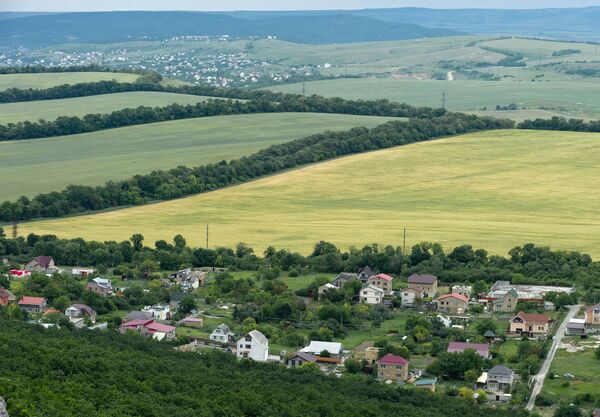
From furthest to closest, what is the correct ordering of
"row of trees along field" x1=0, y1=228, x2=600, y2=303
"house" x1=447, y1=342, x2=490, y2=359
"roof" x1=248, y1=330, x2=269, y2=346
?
"row of trees along field" x1=0, y1=228, x2=600, y2=303 < "roof" x1=248, y1=330, x2=269, y2=346 < "house" x1=447, y1=342, x2=490, y2=359

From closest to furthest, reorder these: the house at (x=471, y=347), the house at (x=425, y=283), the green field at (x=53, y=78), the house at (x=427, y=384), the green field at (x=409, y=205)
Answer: the house at (x=427, y=384) < the house at (x=471, y=347) < the house at (x=425, y=283) < the green field at (x=409, y=205) < the green field at (x=53, y=78)

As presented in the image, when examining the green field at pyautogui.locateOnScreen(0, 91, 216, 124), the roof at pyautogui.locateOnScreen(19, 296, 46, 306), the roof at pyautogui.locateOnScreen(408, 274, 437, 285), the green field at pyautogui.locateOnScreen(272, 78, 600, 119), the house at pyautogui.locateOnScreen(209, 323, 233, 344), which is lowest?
the house at pyautogui.locateOnScreen(209, 323, 233, 344)

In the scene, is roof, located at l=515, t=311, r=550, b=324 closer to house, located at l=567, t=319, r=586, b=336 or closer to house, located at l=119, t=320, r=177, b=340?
house, located at l=567, t=319, r=586, b=336

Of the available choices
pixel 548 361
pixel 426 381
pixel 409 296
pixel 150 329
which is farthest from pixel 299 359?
pixel 409 296

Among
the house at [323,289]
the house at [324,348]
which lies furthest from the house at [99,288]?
the house at [324,348]

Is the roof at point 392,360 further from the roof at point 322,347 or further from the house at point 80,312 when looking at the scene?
the house at point 80,312

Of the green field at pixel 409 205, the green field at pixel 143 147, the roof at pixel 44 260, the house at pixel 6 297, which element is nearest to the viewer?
the house at pixel 6 297

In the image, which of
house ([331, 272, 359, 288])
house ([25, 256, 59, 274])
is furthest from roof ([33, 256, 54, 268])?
house ([331, 272, 359, 288])
